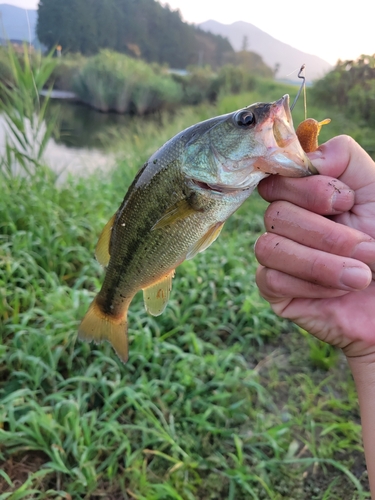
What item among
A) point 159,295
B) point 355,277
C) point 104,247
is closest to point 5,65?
point 104,247

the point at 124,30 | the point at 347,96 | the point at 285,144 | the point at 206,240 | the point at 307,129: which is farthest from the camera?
the point at 347,96

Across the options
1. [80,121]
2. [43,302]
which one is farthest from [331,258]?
[80,121]

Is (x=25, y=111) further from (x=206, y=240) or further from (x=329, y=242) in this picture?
(x=329, y=242)

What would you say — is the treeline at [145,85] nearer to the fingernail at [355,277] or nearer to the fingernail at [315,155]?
the fingernail at [315,155]

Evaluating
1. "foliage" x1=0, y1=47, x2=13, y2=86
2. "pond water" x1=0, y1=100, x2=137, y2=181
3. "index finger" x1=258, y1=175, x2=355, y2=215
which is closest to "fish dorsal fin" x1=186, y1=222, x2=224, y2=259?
"index finger" x1=258, y1=175, x2=355, y2=215

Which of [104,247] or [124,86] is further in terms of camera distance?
[124,86]

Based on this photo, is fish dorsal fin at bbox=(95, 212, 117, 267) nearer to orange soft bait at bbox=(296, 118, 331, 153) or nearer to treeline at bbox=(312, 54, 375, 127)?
orange soft bait at bbox=(296, 118, 331, 153)
